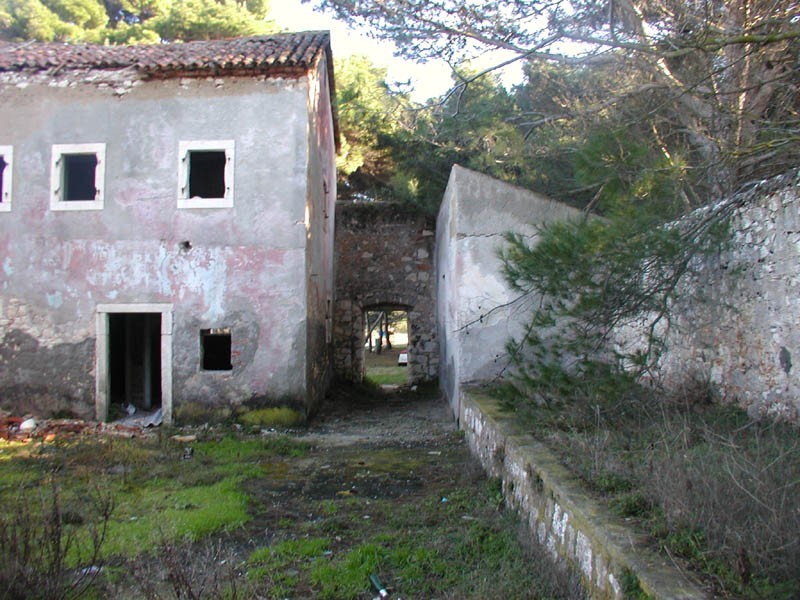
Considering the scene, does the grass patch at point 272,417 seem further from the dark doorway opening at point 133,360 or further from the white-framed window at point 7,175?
the white-framed window at point 7,175

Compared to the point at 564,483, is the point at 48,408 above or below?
below

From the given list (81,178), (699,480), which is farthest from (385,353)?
(699,480)

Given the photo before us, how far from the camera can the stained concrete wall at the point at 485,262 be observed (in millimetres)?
9703

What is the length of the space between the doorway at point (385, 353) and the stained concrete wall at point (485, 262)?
640 centimetres

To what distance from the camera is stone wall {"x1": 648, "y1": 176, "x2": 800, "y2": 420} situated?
473 cm

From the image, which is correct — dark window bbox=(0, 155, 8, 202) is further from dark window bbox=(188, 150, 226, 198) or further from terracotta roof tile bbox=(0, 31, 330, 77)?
dark window bbox=(188, 150, 226, 198)

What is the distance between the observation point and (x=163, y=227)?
427 inches

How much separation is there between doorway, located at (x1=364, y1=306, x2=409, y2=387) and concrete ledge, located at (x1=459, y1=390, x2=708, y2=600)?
1050 centimetres

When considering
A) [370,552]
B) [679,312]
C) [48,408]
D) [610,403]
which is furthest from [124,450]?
[679,312]

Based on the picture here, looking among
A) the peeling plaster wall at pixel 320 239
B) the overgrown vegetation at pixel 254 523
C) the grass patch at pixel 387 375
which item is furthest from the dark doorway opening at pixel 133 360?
the grass patch at pixel 387 375

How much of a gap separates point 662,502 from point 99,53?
1196 centimetres

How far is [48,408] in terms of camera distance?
10.7 meters

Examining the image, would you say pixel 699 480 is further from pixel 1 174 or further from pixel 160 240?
pixel 1 174

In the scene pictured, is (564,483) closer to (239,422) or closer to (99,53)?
(239,422)
